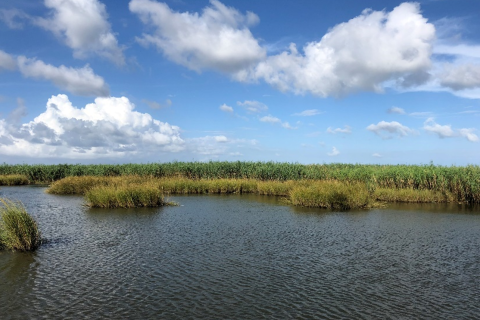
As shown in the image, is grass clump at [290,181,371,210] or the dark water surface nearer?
the dark water surface

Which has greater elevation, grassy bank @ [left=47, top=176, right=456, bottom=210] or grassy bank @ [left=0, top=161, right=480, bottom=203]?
grassy bank @ [left=0, top=161, right=480, bottom=203]

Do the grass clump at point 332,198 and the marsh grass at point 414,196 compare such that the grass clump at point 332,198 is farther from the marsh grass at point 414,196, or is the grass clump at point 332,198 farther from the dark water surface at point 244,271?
the dark water surface at point 244,271

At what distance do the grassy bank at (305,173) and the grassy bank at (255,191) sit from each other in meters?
1.39

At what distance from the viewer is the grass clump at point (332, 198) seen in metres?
26.0

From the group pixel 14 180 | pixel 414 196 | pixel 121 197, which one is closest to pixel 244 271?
pixel 121 197

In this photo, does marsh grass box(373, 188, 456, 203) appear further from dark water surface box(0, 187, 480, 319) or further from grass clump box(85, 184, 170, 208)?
grass clump box(85, 184, 170, 208)

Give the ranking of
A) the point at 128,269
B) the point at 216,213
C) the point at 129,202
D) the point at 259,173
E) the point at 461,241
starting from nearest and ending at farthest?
the point at 128,269 < the point at 461,241 < the point at 216,213 < the point at 129,202 < the point at 259,173

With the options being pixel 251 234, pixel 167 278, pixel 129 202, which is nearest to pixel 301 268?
pixel 167 278

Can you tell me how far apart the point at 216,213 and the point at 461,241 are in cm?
1373

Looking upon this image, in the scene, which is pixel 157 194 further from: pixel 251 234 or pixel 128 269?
pixel 128 269

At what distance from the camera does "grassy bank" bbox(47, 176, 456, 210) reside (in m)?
25.8

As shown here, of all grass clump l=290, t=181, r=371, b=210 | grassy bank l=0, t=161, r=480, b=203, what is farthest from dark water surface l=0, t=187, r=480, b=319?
grassy bank l=0, t=161, r=480, b=203

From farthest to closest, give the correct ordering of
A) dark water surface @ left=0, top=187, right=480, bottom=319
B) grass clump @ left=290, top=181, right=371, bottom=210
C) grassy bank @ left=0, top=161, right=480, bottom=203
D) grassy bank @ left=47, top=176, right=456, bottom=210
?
grassy bank @ left=0, top=161, right=480, bottom=203, grass clump @ left=290, top=181, right=371, bottom=210, grassy bank @ left=47, top=176, right=456, bottom=210, dark water surface @ left=0, top=187, right=480, bottom=319

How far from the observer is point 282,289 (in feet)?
32.4
